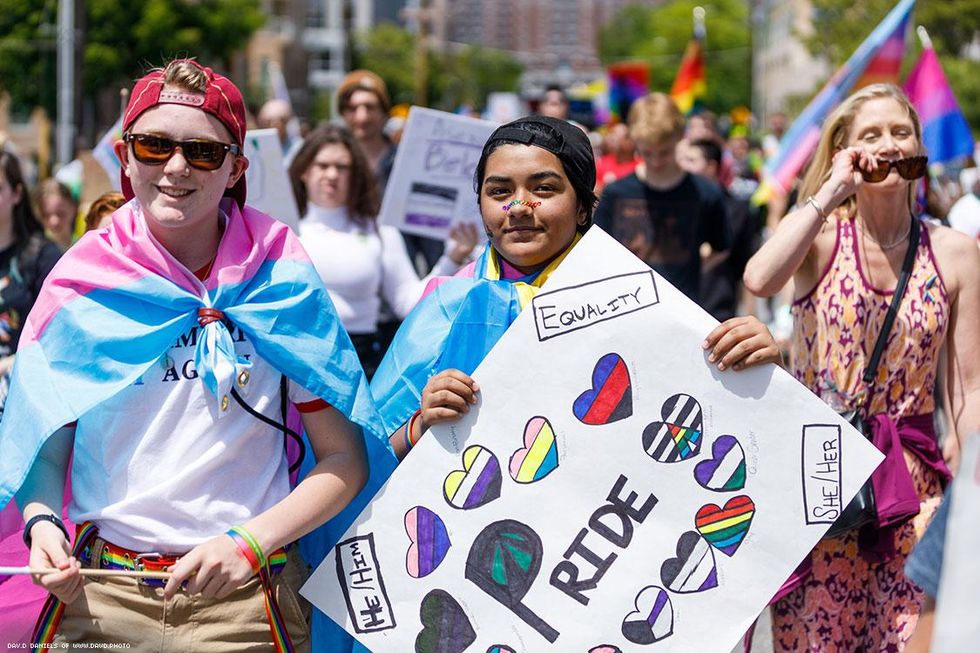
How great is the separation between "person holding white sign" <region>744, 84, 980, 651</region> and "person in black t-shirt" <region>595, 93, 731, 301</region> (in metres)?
3.08

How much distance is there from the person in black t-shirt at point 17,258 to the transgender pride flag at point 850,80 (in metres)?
4.41

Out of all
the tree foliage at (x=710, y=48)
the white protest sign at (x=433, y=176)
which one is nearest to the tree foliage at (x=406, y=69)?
the tree foliage at (x=710, y=48)

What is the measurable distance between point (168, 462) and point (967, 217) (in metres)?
6.47

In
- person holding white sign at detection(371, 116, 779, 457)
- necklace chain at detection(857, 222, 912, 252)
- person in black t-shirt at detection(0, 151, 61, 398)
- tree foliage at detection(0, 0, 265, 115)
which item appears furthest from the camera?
tree foliage at detection(0, 0, 265, 115)

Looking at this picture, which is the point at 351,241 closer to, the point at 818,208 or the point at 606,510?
the point at 818,208

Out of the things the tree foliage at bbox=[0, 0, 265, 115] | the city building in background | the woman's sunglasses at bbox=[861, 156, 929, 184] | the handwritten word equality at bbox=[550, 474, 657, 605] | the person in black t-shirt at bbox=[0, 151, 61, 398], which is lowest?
the city building in background

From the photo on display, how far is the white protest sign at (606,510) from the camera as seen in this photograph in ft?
9.85

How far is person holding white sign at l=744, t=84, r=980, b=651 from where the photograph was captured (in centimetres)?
379

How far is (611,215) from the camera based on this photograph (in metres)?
7.29

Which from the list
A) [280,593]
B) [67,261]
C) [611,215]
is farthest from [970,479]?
[611,215]

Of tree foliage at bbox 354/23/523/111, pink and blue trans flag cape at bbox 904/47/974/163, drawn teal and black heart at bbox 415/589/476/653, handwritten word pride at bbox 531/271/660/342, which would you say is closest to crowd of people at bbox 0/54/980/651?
handwritten word pride at bbox 531/271/660/342

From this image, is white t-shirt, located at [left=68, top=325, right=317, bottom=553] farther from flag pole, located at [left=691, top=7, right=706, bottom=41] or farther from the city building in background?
the city building in background

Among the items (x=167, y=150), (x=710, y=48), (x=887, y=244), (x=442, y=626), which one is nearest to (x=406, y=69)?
→ (x=710, y=48)

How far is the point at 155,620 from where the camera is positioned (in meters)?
2.94
